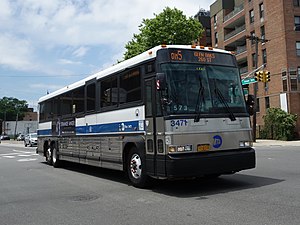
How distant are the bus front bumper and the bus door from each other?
0.33 m

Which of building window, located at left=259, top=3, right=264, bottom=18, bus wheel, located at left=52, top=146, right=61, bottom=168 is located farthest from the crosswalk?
building window, located at left=259, top=3, right=264, bottom=18

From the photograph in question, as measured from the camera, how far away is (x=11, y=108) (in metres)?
142

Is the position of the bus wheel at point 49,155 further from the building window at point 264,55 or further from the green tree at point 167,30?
the building window at point 264,55

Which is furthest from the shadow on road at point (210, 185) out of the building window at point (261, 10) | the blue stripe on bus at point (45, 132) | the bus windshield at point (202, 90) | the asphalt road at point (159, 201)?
the building window at point (261, 10)

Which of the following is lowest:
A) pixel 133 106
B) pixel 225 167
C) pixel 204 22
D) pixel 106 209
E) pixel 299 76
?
pixel 106 209

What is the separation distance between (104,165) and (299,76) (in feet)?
105

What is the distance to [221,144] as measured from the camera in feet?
26.7

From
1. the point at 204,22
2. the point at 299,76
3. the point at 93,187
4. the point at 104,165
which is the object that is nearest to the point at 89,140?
the point at 104,165

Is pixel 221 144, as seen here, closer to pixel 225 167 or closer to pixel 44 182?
pixel 225 167

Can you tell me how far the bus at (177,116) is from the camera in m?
7.69

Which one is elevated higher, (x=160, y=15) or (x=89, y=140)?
(x=160, y=15)

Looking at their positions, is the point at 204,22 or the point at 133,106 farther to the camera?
the point at 204,22

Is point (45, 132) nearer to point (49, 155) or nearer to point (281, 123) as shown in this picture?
point (49, 155)

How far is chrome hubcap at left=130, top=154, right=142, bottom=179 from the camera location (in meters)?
8.71
